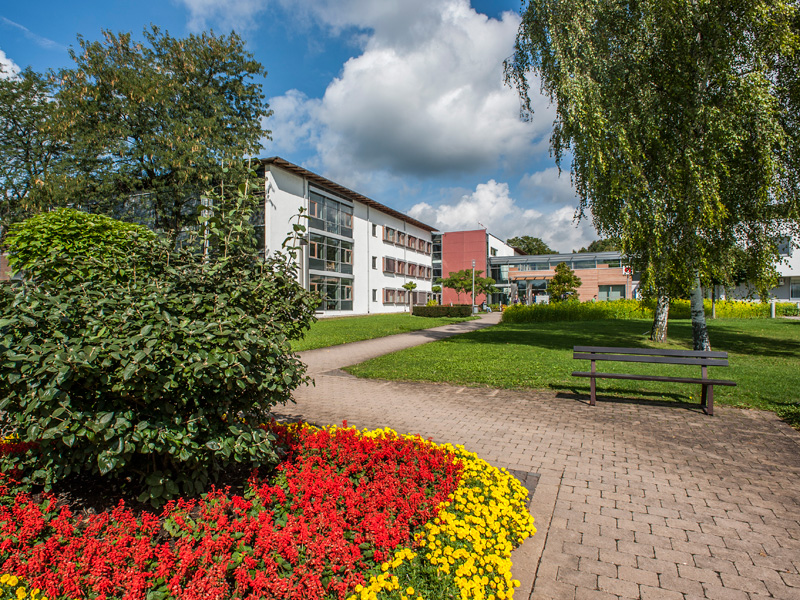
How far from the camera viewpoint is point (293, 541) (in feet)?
8.44

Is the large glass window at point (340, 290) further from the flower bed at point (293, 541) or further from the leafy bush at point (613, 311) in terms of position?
the flower bed at point (293, 541)

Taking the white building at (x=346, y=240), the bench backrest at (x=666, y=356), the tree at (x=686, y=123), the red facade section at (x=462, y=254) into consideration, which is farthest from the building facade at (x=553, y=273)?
the bench backrest at (x=666, y=356)

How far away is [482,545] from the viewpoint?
275 cm

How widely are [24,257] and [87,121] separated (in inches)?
768

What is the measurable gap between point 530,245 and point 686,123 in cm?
10501

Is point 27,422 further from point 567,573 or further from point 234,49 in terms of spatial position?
point 234,49

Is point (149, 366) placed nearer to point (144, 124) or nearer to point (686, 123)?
point (686, 123)

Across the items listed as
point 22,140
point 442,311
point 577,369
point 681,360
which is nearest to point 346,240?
point 442,311

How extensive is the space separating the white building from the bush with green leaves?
21042mm

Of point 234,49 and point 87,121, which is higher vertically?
point 234,49

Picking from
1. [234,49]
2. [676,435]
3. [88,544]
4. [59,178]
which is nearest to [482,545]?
[88,544]

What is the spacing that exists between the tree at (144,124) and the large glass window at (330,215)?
7282 mm

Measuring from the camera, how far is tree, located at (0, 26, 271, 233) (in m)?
23.3

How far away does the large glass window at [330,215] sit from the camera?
3412cm
